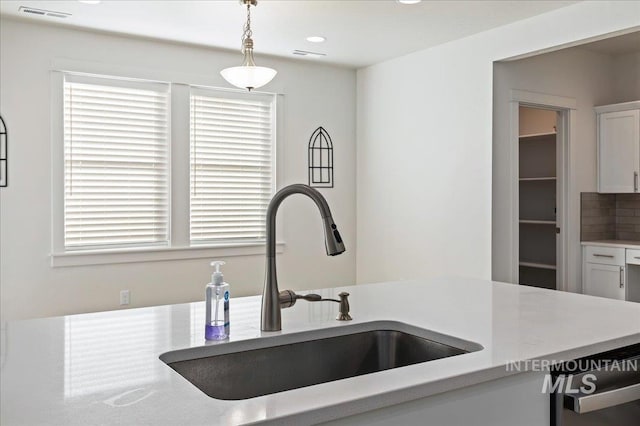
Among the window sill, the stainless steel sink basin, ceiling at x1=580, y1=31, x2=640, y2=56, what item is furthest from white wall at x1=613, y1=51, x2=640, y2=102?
the stainless steel sink basin

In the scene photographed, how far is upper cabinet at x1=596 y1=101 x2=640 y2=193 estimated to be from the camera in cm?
517

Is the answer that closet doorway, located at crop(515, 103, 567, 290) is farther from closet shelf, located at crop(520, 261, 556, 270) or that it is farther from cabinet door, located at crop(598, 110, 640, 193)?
cabinet door, located at crop(598, 110, 640, 193)

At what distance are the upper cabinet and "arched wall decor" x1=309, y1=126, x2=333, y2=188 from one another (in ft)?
8.67

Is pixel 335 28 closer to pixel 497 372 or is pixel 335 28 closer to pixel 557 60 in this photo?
pixel 557 60

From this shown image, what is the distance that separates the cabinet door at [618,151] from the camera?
17.0ft

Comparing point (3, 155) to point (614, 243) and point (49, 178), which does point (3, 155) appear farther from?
point (614, 243)

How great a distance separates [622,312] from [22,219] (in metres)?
4.33

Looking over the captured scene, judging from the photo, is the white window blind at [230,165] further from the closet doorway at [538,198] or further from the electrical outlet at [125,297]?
the closet doorway at [538,198]

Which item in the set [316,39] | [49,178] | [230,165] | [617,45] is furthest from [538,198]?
[49,178]

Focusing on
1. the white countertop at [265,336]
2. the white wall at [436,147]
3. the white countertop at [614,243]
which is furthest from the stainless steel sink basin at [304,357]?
the white countertop at [614,243]

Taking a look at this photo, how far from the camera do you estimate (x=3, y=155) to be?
448cm

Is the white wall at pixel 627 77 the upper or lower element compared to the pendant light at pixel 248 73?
upper

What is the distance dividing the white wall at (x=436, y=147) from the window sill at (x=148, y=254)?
1.22m

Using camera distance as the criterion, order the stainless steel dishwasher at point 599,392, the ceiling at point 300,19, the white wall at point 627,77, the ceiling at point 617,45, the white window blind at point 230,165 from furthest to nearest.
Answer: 1. the white wall at point 627,77
2. the white window blind at point 230,165
3. the ceiling at point 617,45
4. the ceiling at point 300,19
5. the stainless steel dishwasher at point 599,392
